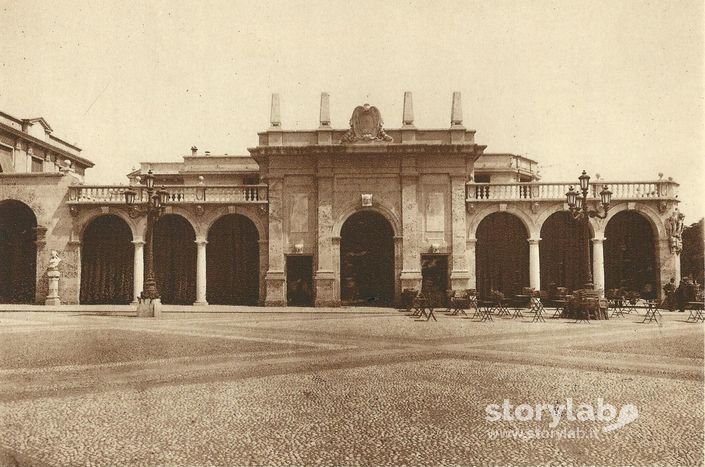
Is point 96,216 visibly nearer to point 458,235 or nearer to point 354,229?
point 354,229

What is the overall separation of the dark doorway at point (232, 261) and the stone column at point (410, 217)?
735 cm

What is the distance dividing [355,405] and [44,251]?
25.7 m

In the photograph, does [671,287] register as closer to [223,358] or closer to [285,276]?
[285,276]

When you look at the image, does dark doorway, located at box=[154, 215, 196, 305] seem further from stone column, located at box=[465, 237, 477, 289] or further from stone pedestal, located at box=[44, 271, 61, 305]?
stone column, located at box=[465, 237, 477, 289]

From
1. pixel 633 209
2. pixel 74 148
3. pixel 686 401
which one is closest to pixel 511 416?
pixel 686 401

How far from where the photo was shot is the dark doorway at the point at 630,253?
27031 mm

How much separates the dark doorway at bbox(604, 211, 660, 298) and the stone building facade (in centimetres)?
5

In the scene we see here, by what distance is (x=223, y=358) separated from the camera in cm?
974

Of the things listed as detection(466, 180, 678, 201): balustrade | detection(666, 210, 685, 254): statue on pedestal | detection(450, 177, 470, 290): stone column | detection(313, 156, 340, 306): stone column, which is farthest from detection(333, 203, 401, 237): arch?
detection(666, 210, 685, 254): statue on pedestal

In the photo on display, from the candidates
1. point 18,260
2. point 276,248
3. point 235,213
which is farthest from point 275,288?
point 18,260

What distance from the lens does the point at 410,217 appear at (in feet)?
87.0

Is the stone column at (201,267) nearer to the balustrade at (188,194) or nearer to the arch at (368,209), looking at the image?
the balustrade at (188,194)

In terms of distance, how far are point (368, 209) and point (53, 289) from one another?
15.4 meters

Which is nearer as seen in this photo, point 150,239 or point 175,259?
point 150,239
